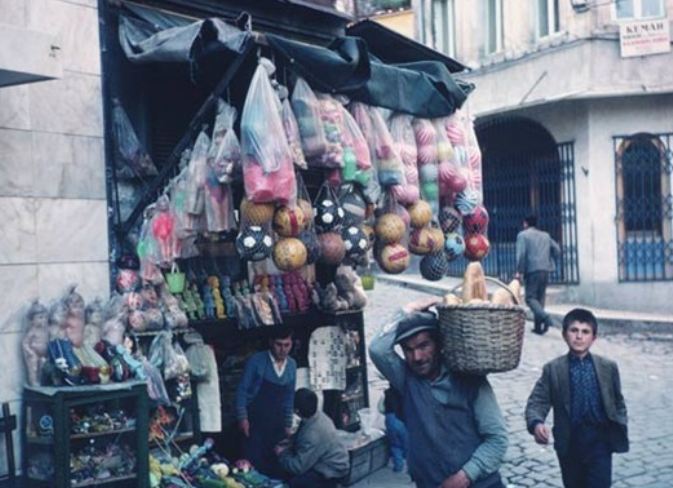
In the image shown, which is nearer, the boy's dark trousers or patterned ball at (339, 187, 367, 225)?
the boy's dark trousers

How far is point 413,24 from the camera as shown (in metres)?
22.6

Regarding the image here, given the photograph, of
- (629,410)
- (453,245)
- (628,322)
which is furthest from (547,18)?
(453,245)

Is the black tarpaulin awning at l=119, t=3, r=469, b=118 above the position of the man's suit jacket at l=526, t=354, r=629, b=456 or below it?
above

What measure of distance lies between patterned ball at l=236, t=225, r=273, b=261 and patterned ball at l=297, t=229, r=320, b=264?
473 mm

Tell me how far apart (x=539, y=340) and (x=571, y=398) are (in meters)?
8.65

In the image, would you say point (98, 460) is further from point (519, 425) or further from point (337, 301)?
point (519, 425)

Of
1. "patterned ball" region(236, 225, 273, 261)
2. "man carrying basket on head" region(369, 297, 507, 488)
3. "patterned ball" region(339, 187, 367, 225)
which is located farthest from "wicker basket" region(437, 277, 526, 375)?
"patterned ball" region(339, 187, 367, 225)

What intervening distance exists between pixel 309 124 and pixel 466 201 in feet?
6.26

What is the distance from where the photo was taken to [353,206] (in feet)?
20.3

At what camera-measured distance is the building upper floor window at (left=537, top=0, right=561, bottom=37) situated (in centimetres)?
1712

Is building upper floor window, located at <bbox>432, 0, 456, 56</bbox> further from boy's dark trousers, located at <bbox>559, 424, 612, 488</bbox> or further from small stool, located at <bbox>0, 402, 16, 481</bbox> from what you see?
small stool, located at <bbox>0, 402, 16, 481</bbox>

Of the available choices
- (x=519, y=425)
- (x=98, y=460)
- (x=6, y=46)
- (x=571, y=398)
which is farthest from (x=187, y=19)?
(x=519, y=425)

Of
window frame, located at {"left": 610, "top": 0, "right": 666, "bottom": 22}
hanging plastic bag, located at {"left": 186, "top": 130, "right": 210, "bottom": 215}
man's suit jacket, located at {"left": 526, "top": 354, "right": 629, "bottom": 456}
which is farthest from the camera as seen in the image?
window frame, located at {"left": 610, "top": 0, "right": 666, "bottom": 22}

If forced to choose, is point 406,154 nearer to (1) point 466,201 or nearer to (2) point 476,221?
(1) point 466,201
